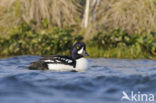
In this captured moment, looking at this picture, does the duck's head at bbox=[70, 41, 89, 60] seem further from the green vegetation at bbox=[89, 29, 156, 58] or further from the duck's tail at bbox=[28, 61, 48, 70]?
the green vegetation at bbox=[89, 29, 156, 58]

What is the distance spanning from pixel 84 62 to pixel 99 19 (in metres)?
7.27

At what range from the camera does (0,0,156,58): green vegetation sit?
15.1 m

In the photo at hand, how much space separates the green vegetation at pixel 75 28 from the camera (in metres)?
15.1

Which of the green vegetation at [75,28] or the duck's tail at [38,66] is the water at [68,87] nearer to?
the duck's tail at [38,66]

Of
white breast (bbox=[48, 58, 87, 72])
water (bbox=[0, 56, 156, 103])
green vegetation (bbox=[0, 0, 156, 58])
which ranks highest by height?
green vegetation (bbox=[0, 0, 156, 58])

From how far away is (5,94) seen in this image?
21.9ft

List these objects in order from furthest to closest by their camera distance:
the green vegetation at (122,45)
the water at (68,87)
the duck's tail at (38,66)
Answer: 1. the green vegetation at (122,45)
2. the duck's tail at (38,66)
3. the water at (68,87)

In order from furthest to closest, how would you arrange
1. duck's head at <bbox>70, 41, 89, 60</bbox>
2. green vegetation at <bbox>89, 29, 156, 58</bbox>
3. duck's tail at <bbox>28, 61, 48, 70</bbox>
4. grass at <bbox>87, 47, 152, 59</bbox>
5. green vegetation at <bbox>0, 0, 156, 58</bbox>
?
green vegetation at <bbox>0, 0, 156, 58</bbox> → green vegetation at <bbox>89, 29, 156, 58</bbox> → grass at <bbox>87, 47, 152, 59</bbox> → duck's head at <bbox>70, 41, 89, 60</bbox> → duck's tail at <bbox>28, 61, 48, 70</bbox>

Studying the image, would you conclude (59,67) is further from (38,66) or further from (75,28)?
(75,28)

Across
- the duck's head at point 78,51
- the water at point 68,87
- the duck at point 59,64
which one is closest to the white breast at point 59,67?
the duck at point 59,64

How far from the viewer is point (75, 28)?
1686cm

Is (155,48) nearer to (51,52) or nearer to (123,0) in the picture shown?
(123,0)

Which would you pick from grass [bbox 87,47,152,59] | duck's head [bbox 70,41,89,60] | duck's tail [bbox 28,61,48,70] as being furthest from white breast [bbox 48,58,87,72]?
grass [bbox 87,47,152,59]

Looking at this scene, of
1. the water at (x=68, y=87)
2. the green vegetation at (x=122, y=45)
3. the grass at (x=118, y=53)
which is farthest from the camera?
the green vegetation at (x=122, y=45)
